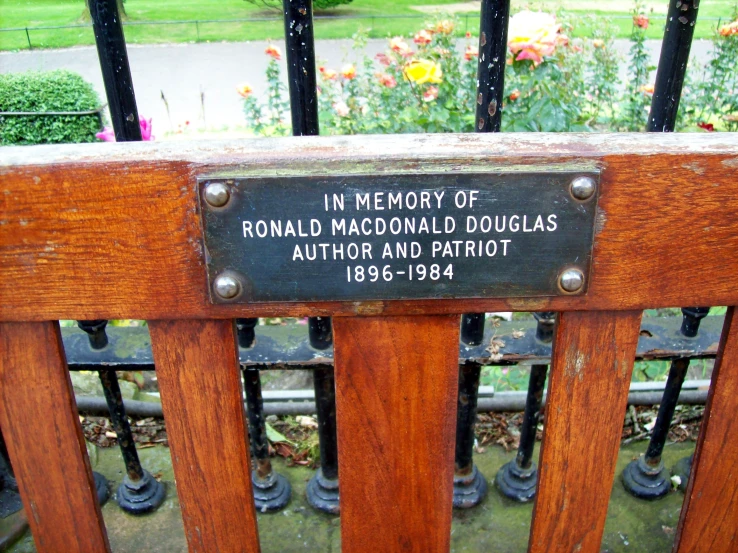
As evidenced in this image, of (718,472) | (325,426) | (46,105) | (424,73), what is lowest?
(325,426)

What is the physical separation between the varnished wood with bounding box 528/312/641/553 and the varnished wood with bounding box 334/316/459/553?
135 millimetres

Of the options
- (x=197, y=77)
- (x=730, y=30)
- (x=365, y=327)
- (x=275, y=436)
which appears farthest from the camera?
(x=197, y=77)

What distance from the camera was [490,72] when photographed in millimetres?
886

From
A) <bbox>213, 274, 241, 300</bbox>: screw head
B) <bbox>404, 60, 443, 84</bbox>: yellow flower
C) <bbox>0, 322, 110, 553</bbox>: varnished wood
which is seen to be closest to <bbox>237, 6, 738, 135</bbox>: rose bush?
<bbox>404, 60, 443, 84</bbox>: yellow flower

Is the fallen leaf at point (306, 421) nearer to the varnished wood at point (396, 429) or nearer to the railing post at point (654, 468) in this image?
the railing post at point (654, 468)

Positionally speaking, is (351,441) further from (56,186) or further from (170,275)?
(56,186)

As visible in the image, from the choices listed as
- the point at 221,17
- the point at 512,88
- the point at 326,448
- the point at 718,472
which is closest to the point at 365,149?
the point at 718,472

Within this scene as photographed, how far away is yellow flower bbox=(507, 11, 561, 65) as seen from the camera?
1711 millimetres

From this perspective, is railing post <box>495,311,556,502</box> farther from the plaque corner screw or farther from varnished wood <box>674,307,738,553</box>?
the plaque corner screw

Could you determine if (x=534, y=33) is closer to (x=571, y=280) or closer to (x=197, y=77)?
(x=571, y=280)

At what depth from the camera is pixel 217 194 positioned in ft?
2.33

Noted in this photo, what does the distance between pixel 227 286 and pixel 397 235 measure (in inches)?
7.9

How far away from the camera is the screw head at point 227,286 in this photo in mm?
750

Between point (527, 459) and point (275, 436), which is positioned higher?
point (527, 459)
